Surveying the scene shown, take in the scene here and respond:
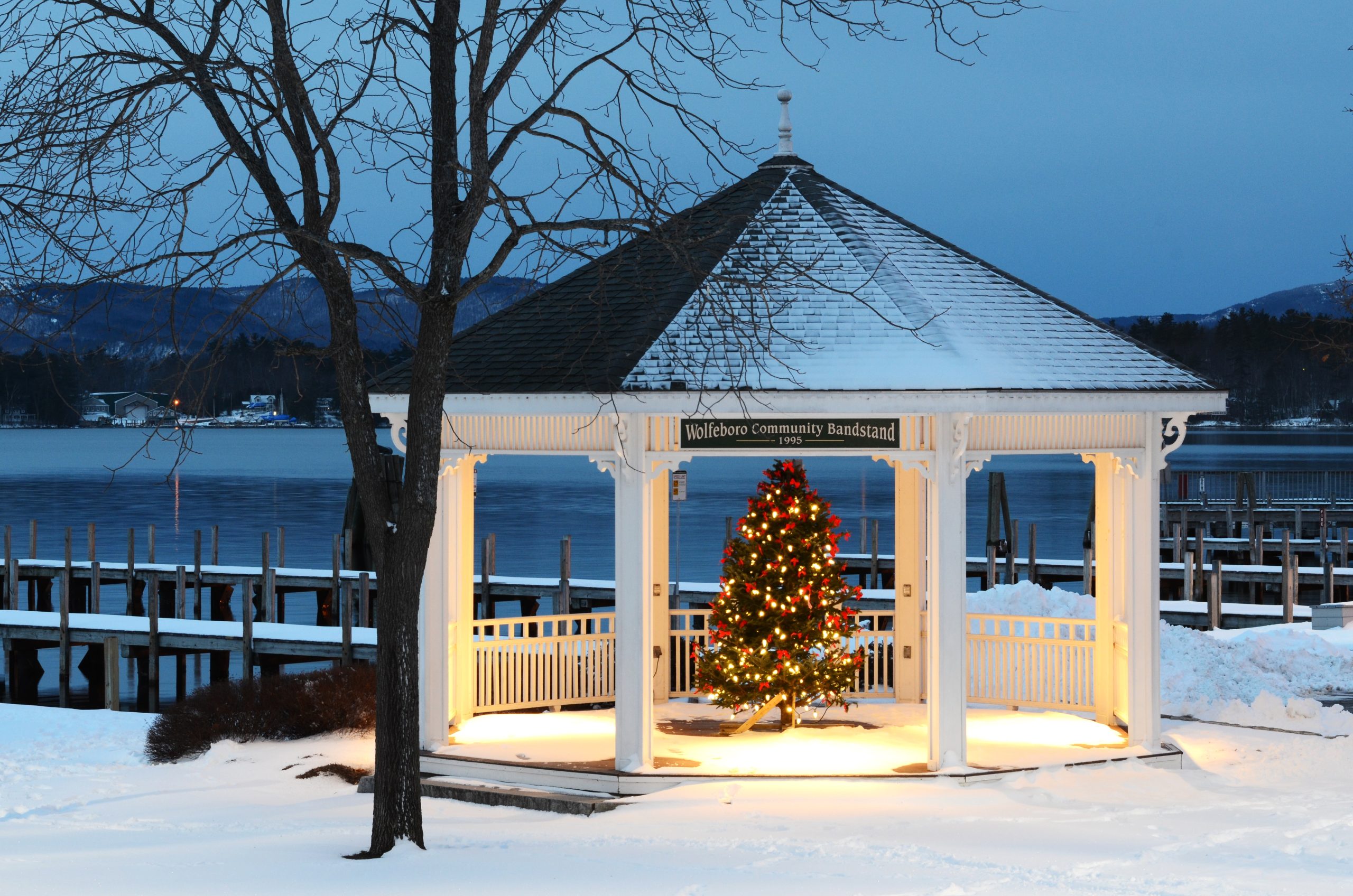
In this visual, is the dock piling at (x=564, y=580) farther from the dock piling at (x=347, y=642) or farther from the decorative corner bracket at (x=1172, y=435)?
the decorative corner bracket at (x=1172, y=435)

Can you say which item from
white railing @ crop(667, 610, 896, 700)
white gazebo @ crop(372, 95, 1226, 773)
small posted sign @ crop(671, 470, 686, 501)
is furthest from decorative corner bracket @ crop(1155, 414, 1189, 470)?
small posted sign @ crop(671, 470, 686, 501)

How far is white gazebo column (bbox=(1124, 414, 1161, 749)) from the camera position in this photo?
12000 mm

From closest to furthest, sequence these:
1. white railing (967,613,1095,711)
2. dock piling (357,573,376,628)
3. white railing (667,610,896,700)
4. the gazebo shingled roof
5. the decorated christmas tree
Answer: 1. the gazebo shingled roof
2. the decorated christmas tree
3. white railing (967,613,1095,711)
4. white railing (667,610,896,700)
5. dock piling (357,573,376,628)

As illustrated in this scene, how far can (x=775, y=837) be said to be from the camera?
9320mm

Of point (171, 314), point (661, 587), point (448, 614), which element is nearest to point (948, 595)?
point (661, 587)

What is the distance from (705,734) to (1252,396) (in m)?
143

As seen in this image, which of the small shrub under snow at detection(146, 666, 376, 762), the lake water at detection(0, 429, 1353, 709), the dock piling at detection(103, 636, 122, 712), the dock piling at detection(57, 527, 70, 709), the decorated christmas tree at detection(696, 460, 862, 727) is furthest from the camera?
the lake water at detection(0, 429, 1353, 709)

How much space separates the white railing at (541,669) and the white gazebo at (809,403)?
28 millimetres

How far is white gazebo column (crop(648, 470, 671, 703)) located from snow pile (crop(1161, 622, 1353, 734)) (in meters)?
4.88

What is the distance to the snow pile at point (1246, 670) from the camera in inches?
607

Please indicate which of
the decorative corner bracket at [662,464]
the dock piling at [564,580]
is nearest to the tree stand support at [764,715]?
the decorative corner bracket at [662,464]

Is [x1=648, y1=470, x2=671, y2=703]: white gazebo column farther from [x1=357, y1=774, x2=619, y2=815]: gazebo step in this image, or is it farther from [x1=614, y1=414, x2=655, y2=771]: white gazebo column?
[x1=357, y1=774, x2=619, y2=815]: gazebo step

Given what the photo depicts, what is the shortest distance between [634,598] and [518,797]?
5.44 feet

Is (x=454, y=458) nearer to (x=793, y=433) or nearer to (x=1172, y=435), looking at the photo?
(x=793, y=433)
